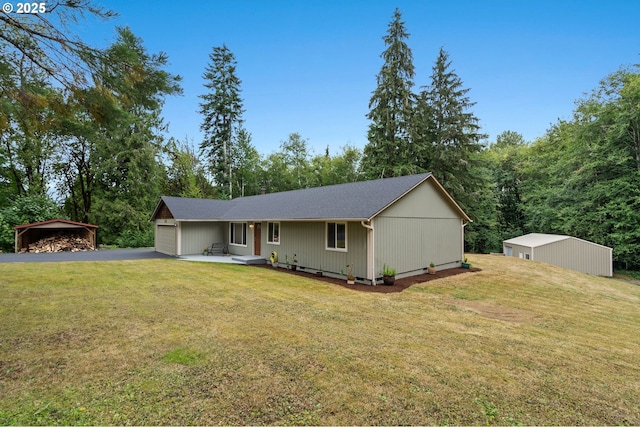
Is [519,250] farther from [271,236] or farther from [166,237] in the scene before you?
[166,237]

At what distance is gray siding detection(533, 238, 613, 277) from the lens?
696 inches

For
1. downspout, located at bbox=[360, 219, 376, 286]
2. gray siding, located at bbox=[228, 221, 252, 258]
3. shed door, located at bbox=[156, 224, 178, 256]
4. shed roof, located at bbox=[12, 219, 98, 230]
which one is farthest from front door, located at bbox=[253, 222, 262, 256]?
shed roof, located at bbox=[12, 219, 98, 230]

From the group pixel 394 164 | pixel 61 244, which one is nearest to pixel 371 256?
pixel 394 164

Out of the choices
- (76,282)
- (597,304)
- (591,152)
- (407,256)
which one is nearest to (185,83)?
(76,282)

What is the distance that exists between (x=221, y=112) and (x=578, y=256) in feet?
100

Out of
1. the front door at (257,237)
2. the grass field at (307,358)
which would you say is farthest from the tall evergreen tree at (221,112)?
the grass field at (307,358)

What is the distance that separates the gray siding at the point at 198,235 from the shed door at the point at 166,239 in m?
0.65

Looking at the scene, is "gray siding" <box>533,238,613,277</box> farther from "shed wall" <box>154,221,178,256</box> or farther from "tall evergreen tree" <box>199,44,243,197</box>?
"tall evergreen tree" <box>199,44,243,197</box>

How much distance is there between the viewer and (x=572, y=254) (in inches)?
710

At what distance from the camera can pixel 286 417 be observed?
9.56ft

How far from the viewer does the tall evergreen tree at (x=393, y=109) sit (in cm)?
2406

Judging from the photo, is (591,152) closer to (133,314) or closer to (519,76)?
(519,76)

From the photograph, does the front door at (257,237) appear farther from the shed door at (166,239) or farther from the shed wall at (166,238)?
the shed door at (166,239)

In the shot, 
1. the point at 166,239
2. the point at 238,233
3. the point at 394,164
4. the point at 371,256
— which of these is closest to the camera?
the point at 371,256
